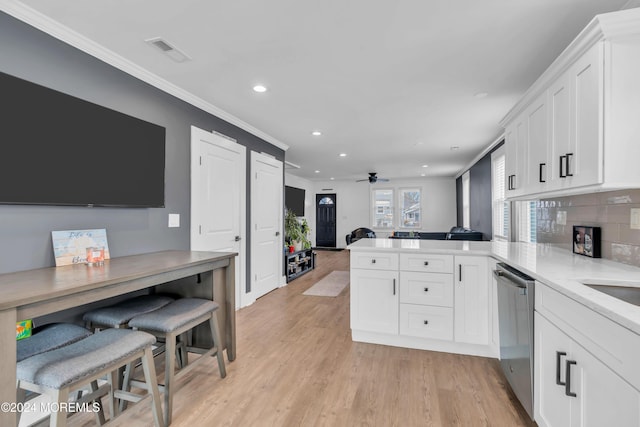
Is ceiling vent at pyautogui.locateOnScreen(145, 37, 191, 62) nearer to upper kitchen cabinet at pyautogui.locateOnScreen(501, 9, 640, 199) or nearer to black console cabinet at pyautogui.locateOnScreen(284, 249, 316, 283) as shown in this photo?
upper kitchen cabinet at pyautogui.locateOnScreen(501, 9, 640, 199)

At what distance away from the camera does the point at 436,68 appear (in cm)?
250

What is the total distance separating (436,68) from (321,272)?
187 inches

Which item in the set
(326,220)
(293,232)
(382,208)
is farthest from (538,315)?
(326,220)

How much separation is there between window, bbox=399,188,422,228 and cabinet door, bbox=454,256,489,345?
24.7ft

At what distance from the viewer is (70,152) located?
2018mm

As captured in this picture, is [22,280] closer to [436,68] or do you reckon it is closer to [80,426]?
[80,426]

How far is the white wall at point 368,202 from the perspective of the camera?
9.66 m

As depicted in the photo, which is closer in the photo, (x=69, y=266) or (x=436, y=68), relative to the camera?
(x=69, y=266)

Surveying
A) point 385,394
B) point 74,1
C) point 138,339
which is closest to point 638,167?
point 385,394

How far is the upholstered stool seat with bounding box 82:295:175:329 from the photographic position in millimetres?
1961

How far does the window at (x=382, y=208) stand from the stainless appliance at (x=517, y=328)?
801cm

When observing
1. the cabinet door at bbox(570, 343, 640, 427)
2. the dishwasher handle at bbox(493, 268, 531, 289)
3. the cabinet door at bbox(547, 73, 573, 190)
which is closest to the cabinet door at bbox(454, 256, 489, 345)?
the dishwasher handle at bbox(493, 268, 531, 289)

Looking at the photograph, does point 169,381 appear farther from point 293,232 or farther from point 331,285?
point 293,232

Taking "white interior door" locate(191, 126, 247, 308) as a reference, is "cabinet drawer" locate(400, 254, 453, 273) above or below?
below
